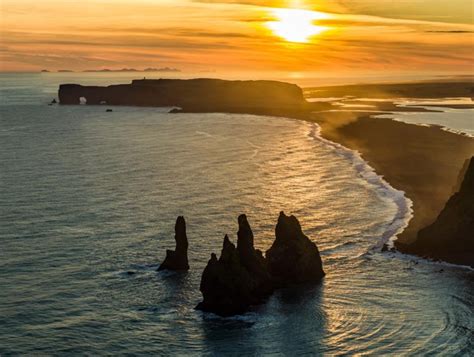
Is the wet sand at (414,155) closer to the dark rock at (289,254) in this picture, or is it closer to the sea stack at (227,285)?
the dark rock at (289,254)

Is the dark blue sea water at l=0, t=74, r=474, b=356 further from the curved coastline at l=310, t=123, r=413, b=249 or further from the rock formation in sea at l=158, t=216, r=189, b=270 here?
the rock formation in sea at l=158, t=216, r=189, b=270

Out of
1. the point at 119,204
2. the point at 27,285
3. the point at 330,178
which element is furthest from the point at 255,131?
the point at 27,285

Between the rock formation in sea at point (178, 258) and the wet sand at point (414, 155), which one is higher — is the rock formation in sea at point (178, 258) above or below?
below

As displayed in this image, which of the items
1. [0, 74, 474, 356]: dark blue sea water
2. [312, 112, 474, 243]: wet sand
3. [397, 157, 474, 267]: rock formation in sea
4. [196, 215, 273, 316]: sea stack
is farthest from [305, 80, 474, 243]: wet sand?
[196, 215, 273, 316]: sea stack

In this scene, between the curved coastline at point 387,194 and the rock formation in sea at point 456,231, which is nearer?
the rock formation in sea at point 456,231

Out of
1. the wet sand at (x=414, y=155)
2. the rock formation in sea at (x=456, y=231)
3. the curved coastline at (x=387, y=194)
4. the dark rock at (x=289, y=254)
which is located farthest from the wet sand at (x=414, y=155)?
the dark rock at (x=289, y=254)

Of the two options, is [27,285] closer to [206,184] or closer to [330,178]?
[206,184]

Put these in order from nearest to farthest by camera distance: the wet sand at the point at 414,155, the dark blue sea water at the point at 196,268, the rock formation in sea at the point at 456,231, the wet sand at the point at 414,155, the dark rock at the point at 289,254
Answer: the dark blue sea water at the point at 196,268
the dark rock at the point at 289,254
the rock formation in sea at the point at 456,231
the wet sand at the point at 414,155
the wet sand at the point at 414,155
